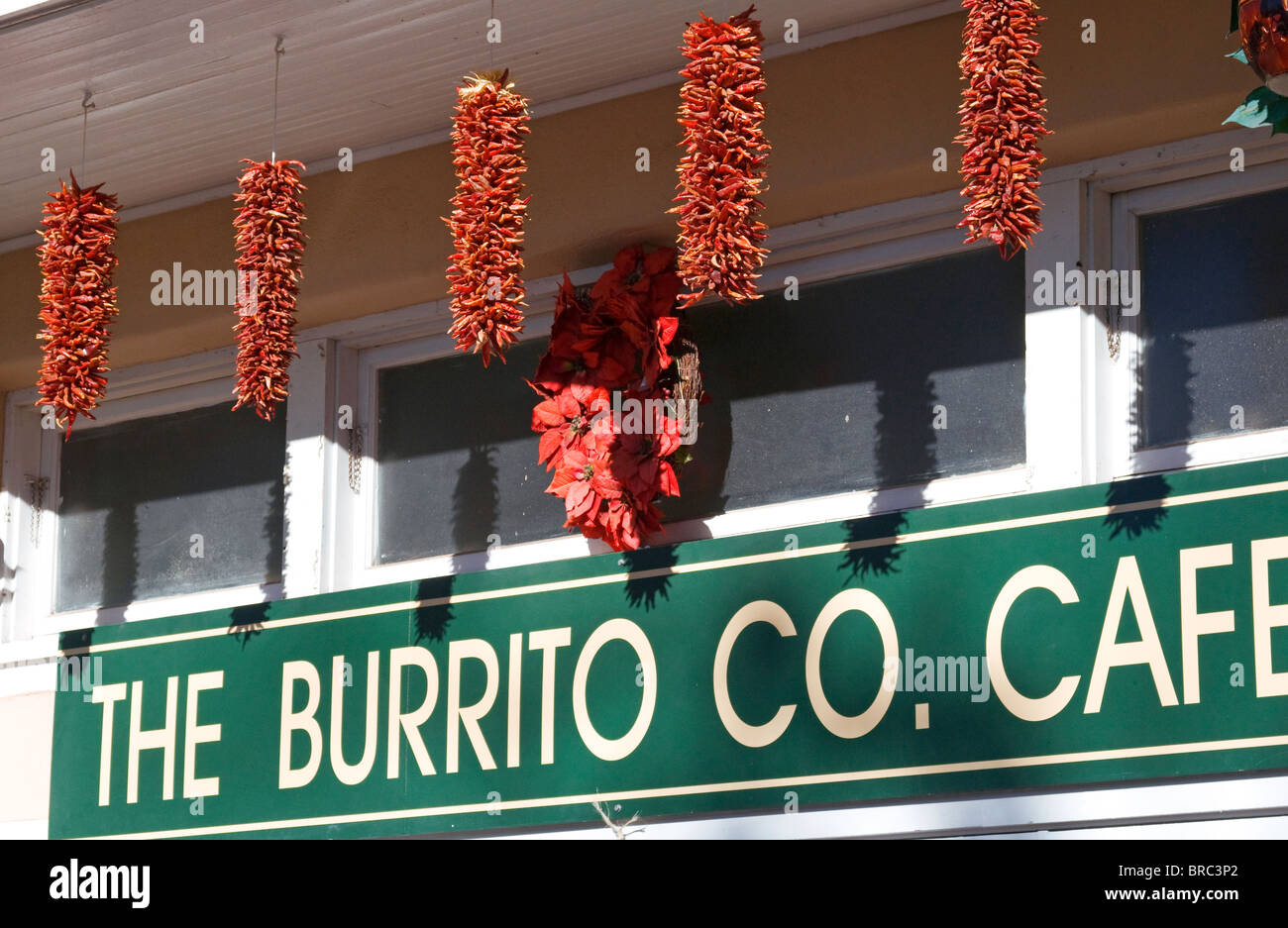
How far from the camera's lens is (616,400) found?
16.7 feet

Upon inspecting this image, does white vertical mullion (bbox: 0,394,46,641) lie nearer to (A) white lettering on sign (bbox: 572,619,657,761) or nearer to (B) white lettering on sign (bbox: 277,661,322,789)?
(B) white lettering on sign (bbox: 277,661,322,789)

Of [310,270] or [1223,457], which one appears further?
[310,270]

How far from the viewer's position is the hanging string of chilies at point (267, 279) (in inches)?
186

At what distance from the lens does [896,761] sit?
438 centimetres

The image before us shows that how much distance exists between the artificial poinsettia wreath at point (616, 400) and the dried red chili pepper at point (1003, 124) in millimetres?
1250

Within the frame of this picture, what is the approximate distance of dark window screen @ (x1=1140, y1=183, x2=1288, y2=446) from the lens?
4.39 m

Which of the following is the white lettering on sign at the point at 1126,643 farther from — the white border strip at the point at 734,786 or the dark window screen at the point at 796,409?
the dark window screen at the point at 796,409

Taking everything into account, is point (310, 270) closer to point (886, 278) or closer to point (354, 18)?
point (354, 18)

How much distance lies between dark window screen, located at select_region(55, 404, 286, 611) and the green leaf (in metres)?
3.29

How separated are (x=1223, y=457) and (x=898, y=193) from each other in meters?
1.07

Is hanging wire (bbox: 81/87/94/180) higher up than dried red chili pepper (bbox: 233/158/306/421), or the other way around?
hanging wire (bbox: 81/87/94/180)

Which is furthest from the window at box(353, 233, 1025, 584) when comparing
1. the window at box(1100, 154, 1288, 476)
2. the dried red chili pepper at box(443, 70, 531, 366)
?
the dried red chili pepper at box(443, 70, 531, 366)

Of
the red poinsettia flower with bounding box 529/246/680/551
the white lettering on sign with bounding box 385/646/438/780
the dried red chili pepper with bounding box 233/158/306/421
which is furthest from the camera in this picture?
the white lettering on sign with bounding box 385/646/438/780
